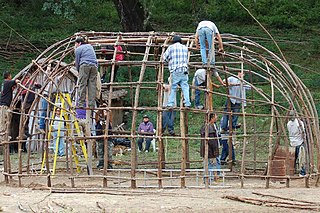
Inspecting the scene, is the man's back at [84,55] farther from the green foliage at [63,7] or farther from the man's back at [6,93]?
the green foliage at [63,7]

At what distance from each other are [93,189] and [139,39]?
3720 millimetres

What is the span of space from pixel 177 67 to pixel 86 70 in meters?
1.89

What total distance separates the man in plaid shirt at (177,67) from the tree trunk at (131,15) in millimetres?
12932

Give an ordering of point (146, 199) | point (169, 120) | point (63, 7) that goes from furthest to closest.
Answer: point (63, 7)
point (169, 120)
point (146, 199)

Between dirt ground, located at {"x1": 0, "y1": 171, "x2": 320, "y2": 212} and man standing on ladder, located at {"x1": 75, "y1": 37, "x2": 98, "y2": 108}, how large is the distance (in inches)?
77.5

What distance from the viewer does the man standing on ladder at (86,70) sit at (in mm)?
16828

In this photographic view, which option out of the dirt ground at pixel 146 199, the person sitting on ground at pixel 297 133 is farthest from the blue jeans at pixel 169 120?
the person sitting on ground at pixel 297 133

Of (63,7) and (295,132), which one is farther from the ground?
(63,7)

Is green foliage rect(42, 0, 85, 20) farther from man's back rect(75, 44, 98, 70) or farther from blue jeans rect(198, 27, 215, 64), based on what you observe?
blue jeans rect(198, 27, 215, 64)

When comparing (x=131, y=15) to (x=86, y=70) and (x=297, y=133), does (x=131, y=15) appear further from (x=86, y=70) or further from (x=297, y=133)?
(x=86, y=70)

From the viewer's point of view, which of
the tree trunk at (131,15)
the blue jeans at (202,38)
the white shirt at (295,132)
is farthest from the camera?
the tree trunk at (131,15)

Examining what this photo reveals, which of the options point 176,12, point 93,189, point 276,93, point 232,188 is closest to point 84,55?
point 93,189

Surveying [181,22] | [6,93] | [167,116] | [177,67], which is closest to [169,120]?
[167,116]

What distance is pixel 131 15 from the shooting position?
98.4ft
